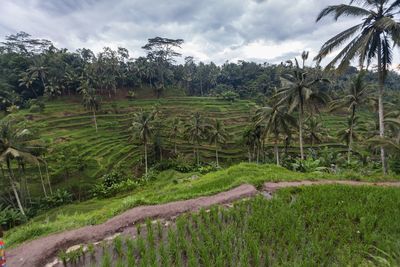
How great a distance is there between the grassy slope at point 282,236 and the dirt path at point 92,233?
85 centimetres

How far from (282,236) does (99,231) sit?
4.95 meters

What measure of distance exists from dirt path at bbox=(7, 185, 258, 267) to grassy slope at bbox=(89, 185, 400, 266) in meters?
0.85

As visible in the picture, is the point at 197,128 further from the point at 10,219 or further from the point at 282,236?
the point at 282,236

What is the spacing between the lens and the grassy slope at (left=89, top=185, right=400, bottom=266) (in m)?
4.98

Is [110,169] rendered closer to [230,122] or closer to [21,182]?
[21,182]

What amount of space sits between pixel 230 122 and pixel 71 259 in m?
49.2

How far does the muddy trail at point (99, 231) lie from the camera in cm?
588

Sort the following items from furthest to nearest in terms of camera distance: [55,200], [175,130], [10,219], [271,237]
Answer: [175,130] < [55,200] < [10,219] < [271,237]

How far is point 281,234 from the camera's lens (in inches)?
232

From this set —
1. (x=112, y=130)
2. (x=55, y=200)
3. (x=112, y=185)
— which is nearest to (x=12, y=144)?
(x=55, y=200)

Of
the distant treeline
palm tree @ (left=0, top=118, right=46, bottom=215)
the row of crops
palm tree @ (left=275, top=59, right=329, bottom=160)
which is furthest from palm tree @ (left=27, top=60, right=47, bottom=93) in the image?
the row of crops

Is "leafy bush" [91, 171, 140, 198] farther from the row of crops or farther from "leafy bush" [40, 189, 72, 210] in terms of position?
the row of crops

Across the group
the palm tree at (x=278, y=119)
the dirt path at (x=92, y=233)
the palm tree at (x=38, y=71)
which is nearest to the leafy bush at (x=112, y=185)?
the palm tree at (x=278, y=119)

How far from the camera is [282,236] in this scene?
227 inches
